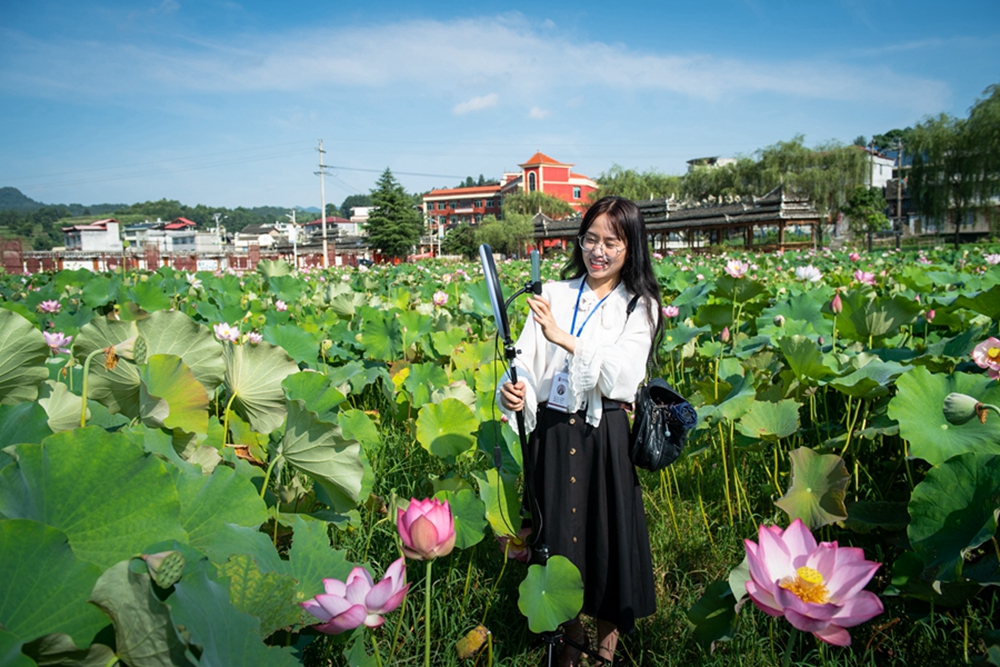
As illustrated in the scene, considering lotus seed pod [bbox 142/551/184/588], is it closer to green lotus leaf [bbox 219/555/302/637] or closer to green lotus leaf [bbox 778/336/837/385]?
green lotus leaf [bbox 219/555/302/637]

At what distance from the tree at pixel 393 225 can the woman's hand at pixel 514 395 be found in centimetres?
3735

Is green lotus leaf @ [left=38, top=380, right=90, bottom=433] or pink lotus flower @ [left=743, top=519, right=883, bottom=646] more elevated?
green lotus leaf @ [left=38, top=380, right=90, bottom=433]

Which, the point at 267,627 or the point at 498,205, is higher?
the point at 498,205

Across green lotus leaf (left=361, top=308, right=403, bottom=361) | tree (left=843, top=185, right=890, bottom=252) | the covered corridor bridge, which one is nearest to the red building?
tree (left=843, top=185, right=890, bottom=252)

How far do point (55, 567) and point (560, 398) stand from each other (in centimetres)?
93

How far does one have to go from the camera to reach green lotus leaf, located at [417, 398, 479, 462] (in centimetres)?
161

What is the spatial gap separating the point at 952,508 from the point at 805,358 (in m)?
0.69

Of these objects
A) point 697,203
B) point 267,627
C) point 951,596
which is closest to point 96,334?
point 267,627

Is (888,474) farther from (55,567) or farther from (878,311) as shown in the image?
(55,567)

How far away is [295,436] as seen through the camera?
44.1 inches

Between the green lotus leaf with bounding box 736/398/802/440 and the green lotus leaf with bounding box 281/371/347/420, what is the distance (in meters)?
1.02

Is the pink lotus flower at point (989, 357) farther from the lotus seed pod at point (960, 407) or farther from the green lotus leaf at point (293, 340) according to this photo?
the green lotus leaf at point (293, 340)

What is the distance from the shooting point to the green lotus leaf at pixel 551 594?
111cm

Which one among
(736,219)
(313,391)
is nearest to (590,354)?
(313,391)
